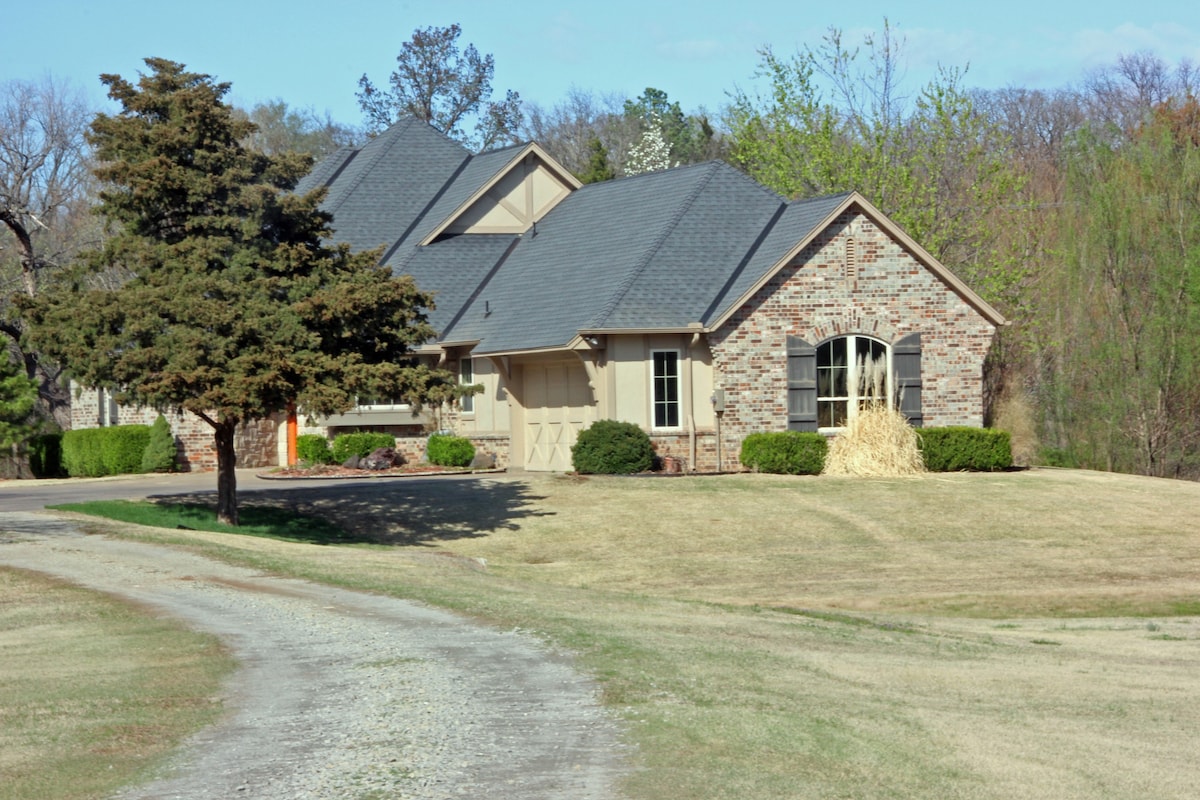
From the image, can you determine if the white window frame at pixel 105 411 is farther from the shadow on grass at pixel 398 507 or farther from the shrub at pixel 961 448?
the shrub at pixel 961 448

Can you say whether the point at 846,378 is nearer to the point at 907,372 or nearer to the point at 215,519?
the point at 907,372

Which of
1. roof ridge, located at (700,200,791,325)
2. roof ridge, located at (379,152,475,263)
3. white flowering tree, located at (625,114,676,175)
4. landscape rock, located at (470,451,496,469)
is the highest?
white flowering tree, located at (625,114,676,175)

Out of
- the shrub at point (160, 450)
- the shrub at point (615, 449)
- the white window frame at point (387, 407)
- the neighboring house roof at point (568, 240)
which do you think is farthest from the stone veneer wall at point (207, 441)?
the shrub at point (615, 449)

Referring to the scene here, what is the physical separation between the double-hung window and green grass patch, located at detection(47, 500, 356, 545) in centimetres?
749

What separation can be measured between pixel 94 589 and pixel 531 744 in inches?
341

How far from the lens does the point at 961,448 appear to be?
2981 centimetres

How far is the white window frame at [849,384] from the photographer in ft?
97.9

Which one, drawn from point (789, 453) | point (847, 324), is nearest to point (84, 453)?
point (789, 453)

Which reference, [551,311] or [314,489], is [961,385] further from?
[314,489]

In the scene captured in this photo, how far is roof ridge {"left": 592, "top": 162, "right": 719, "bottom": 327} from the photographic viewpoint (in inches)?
1158

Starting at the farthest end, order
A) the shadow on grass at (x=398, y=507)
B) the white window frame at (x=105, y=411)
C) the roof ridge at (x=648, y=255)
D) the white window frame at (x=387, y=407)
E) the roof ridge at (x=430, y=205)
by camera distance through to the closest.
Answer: the white window frame at (x=105, y=411) < the roof ridge at (x=430, y=205) < the white window frame at (x=387, y=407) < the roof ridge at (x=648, y=255) < the shadow on grass at (x=398, y=507)

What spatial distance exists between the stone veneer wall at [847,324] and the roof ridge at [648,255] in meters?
2.05

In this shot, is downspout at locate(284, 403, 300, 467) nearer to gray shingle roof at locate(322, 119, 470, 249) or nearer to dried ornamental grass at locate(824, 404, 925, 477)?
gray shingle roof at locate(322, 119, 470, 249)

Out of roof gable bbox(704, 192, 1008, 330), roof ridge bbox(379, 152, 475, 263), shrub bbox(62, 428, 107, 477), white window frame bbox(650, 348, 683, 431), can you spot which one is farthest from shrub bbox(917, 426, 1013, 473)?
shrub bbox(62, 428, 107, 477)
